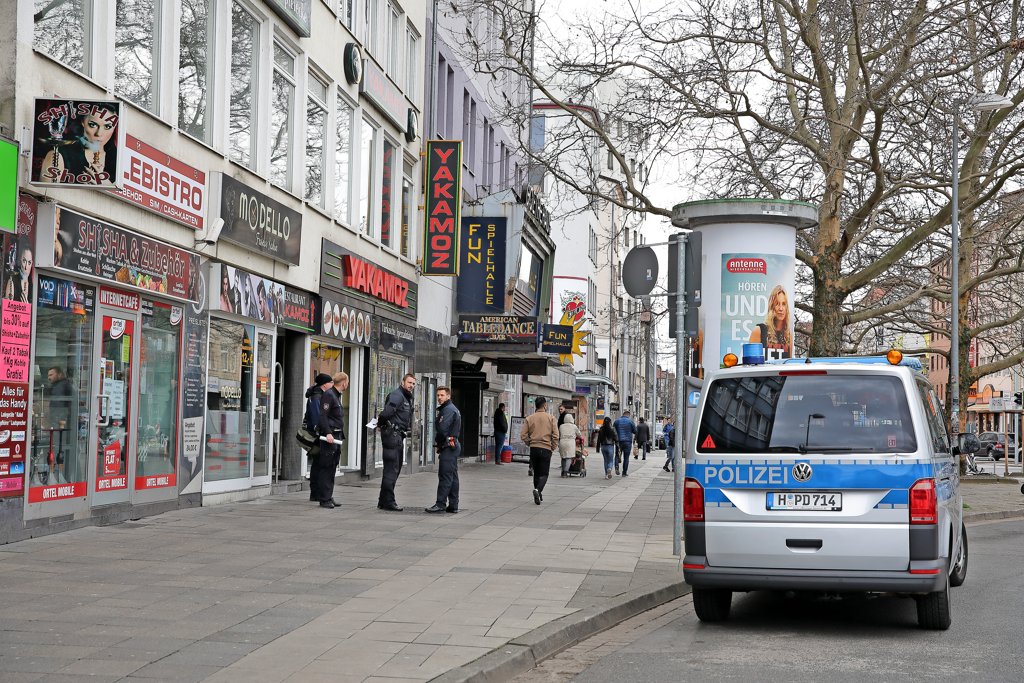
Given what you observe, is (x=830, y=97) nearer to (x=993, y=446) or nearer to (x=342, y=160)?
(x=342, y=160)

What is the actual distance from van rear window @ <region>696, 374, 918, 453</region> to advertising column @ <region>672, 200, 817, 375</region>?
→ 7.91 meters

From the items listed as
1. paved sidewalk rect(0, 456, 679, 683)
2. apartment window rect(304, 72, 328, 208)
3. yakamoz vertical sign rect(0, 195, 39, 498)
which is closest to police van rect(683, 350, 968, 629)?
paved sidewalk rect(0, 456, 679, 683)

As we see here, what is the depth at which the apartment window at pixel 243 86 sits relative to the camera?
→ 17344mm

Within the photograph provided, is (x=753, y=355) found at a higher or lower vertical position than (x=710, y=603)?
higher

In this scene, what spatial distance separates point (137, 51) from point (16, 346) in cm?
420

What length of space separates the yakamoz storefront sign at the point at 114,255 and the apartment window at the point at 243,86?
2442mm

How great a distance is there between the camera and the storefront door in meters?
13.3

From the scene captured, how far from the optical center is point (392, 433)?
1653 cm

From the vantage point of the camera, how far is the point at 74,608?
8391mm

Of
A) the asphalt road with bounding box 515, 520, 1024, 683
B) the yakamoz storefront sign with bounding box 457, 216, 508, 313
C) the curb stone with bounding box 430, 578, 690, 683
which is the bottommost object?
the asphalt road with bounding box 515, 520, 1024, 683

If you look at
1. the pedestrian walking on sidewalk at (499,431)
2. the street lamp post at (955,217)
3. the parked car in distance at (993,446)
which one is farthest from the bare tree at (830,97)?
the parked car in distance at (993,446)

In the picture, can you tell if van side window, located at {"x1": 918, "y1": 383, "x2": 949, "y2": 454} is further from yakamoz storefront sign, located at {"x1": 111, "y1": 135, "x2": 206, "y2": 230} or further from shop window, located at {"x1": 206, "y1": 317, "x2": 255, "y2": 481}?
shop window, located at {"x1": 206, "y1": 317, "x2": 255, "y2": 481}

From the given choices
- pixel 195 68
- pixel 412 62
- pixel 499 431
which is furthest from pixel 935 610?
pixel 499 431

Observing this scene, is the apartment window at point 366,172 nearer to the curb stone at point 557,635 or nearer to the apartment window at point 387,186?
the apartment window at point 387,186
